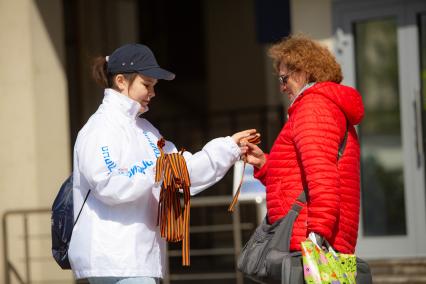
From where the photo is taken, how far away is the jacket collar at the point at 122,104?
13.4ft

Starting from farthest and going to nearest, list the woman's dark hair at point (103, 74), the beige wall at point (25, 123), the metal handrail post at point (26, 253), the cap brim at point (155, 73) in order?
the beige wall at point (25, 123), the metal handrail post at point (26, 253), the woman's dark hair at point (103, 74), the cap brim at point (155, 73)

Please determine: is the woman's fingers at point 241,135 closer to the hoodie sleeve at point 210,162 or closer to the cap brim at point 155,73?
the hoodie sleeve at point 210,162

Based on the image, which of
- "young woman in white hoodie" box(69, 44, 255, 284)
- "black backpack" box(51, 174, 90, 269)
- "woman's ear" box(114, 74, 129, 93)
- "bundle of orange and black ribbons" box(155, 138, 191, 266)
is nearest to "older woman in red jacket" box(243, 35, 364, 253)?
"young woman in white hoodie" box(69, 44, 255, 284)

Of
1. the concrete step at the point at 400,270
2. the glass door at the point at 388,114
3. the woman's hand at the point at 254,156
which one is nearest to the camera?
the woman's hand at the point at 254,156

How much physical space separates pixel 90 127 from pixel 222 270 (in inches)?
268

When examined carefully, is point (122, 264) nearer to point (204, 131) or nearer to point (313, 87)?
point (313, 87)

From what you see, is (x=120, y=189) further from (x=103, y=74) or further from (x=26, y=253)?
(x=26, y=253)

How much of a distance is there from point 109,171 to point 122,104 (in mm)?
366

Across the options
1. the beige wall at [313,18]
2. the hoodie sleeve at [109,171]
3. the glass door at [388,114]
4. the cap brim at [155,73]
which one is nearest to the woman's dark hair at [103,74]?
the cap brim at [155,73]

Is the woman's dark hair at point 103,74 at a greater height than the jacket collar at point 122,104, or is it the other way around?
the woman's dark hair at point 103,74

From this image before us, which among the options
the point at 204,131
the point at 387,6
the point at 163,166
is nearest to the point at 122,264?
the point at 163,166

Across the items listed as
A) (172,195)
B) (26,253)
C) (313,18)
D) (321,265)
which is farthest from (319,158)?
(26,253)

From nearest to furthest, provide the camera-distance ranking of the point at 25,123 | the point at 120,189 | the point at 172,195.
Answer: the point at 120,189 < the point at 172,195 < the point at 25,123

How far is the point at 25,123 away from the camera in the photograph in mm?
8523
